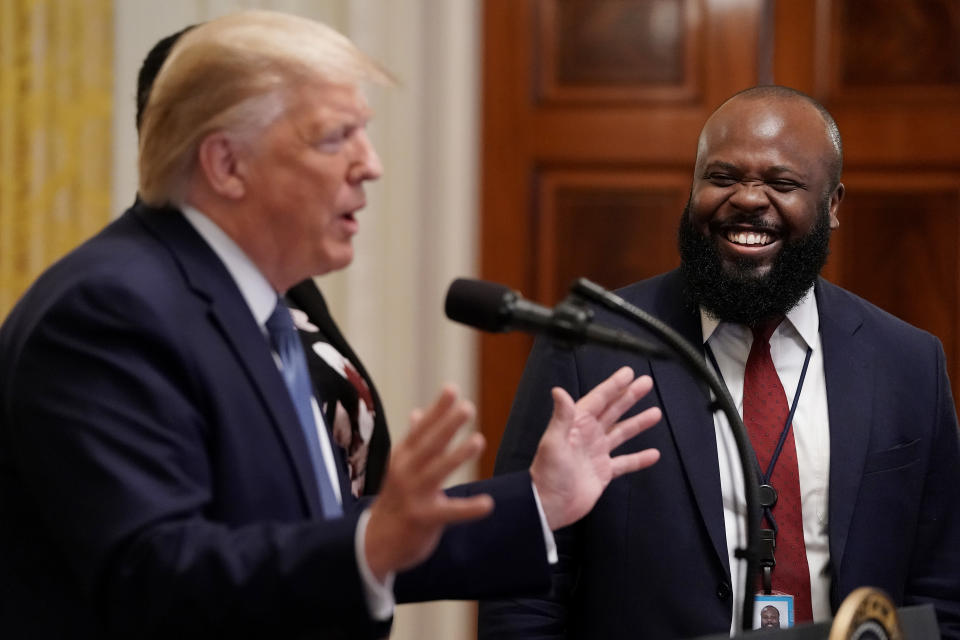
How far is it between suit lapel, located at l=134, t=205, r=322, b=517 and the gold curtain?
2598 millimetres

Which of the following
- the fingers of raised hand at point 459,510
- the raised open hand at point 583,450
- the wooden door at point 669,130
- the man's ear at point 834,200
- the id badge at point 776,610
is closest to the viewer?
the fingers of raised hand at point 459,510

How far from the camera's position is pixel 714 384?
1749mm

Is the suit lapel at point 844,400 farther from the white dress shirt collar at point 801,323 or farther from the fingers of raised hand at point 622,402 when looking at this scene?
the fingers of raised hand at point 622,402

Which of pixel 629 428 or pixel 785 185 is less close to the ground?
pixel 785 185

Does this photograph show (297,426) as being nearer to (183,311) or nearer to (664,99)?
(183,311)

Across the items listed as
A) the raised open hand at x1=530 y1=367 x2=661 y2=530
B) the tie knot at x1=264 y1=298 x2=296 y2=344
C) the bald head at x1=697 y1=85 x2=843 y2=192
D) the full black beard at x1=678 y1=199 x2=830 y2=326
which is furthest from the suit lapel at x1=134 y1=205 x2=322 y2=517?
the bald head at x1=697 y1=85 x2=843 y2=192

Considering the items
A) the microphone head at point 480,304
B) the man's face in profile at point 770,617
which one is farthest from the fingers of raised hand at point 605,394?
the man's face in profile at point 770,617

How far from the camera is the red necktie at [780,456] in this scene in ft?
7.21

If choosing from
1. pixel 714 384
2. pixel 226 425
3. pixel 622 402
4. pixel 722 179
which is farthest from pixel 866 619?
pixel 722 179

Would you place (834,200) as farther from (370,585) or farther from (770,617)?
(370,585)

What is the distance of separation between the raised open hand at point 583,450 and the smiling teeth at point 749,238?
631 millimetres

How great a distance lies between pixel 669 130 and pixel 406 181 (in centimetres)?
88

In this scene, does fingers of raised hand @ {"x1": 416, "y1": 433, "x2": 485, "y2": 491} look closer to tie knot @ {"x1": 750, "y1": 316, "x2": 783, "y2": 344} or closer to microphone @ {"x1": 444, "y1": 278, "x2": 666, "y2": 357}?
microphone @ {"x1": 444, "y1": 278, "x2": 666, "y2": 357}

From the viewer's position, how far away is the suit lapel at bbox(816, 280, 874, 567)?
2242 millimetres
